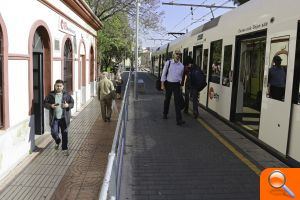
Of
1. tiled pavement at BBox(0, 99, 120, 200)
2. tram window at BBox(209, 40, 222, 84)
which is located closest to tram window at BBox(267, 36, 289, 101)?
tiled pavement at BBox(0, 99, 120, 200)

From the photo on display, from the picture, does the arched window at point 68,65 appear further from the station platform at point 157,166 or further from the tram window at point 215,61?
the tram window at point 215,61

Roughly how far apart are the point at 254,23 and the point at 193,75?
9.99 ft

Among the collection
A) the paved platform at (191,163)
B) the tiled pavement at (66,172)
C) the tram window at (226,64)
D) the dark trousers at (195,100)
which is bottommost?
the tiled pavement at (66,172)

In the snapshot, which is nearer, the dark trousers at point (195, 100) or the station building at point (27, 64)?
the station building at point (27, 64)

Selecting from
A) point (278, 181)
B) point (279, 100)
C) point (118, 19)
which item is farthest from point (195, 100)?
point (118, 19)

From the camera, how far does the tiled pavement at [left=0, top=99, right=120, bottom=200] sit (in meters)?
5.66

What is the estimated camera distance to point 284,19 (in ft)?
20.4

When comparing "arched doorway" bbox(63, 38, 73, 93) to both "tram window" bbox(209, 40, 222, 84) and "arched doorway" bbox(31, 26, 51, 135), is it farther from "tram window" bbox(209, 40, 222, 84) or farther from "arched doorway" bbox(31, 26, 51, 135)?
"tram window" bbox(209, 40, 222, 84)

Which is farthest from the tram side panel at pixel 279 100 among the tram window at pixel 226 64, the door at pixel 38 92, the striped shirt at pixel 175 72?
the door at pixel 38 92

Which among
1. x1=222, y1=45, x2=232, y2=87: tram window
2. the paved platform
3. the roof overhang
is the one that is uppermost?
the roof overhang

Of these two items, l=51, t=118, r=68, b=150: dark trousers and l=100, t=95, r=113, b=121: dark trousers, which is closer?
l=51, t=118, r=68, b=150: dark trousers

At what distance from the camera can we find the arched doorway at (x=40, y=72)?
9492mm

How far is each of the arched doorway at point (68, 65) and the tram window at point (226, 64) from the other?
16.5ft

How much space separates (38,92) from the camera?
9641 mm
